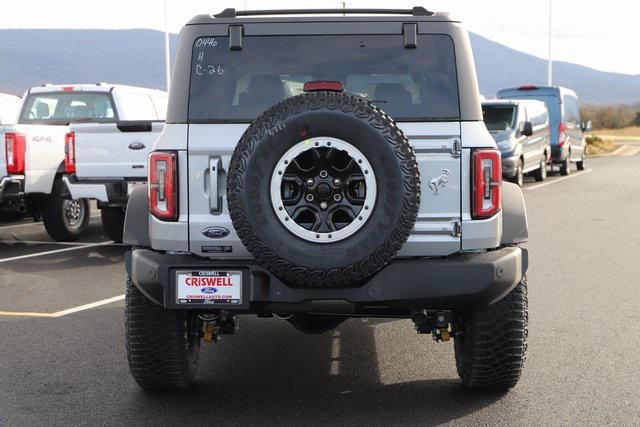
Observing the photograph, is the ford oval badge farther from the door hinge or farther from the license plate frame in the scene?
the door hinge

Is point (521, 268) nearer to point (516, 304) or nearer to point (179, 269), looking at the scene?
point (516, 304)

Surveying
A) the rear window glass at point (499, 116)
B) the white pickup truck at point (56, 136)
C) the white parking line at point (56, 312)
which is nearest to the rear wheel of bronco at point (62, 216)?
the white pickup truck at point (56, 136)

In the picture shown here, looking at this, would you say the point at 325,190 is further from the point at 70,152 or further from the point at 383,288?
the point at 70,152

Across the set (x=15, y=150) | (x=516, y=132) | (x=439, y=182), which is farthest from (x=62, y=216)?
(x=516, y=132)

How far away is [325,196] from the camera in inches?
177

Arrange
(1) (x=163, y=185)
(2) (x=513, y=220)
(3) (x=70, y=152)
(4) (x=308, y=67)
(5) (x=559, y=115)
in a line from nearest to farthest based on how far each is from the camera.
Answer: (1) (x=163, y=185)
(4) (x=308, y=67)
(2) (x=513, y=220)
(3) (x=70, y=152)
(5) (x=559, y=115)

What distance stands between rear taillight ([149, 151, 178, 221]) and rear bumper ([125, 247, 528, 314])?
0.92 feet

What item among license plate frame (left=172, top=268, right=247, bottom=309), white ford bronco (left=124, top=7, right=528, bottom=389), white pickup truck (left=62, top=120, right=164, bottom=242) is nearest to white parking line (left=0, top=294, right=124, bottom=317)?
white ford bronco (left=124, top=7, right=528, bottom=389)

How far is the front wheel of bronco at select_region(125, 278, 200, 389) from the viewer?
16.7ft

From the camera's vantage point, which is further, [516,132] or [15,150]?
[516,132]

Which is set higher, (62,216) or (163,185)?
(163,185)

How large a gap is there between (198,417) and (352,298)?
99 centimetres

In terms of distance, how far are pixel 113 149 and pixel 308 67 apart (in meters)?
6.06

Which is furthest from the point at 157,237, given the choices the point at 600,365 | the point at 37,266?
the point at 37,266
